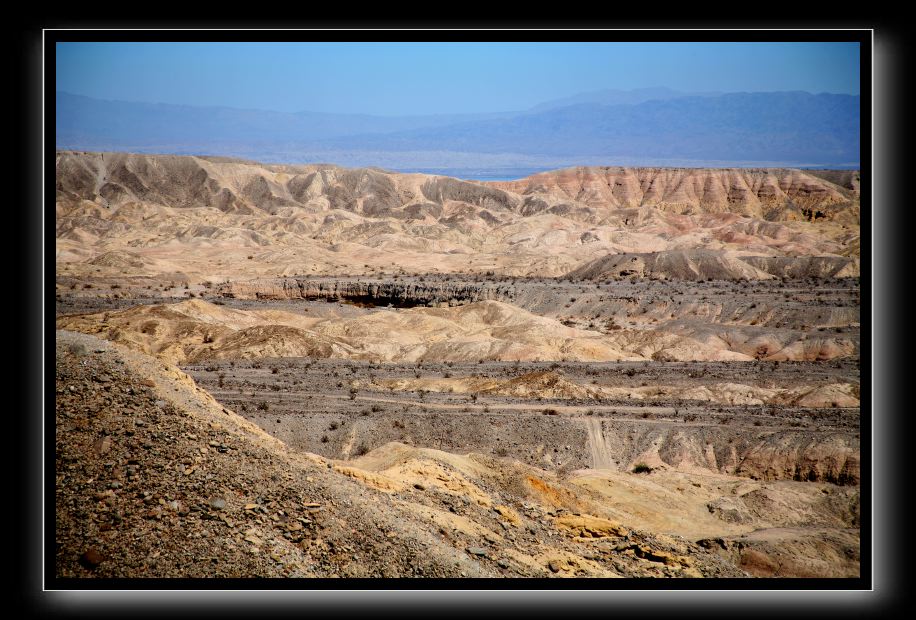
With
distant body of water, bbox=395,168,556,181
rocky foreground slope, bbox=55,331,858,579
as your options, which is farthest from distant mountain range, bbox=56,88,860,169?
rocky foreground slope, bbox=55,331,858,579

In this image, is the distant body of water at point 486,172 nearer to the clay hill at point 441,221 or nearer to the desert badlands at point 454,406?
the clay hill at point 441,221

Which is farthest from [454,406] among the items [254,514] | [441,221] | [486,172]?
[486,172]

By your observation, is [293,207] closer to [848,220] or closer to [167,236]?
[167,236]

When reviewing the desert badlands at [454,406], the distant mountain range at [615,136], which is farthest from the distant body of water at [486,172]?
the desert badlands at [454,406]

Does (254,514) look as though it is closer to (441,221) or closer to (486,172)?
(441,221)
